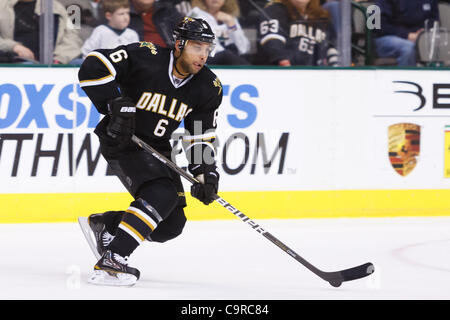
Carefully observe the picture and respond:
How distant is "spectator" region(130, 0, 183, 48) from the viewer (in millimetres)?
5379

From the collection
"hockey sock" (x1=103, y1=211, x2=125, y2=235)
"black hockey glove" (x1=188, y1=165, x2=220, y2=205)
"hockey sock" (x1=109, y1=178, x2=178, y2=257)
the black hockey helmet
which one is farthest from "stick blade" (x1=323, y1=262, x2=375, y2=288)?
the black hockey helmet

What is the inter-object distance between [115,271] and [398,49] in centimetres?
288

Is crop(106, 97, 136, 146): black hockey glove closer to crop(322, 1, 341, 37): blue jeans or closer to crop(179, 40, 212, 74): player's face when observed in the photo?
crop(179, 40, 212, 74): player's face

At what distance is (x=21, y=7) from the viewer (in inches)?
206

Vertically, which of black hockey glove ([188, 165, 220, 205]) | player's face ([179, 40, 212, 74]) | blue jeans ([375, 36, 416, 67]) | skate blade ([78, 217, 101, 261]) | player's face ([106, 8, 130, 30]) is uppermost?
player's face ([106, 8, 130, 30])

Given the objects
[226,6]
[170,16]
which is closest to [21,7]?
[170,16]

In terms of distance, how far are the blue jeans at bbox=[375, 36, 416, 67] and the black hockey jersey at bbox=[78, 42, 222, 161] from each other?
7.00 ft

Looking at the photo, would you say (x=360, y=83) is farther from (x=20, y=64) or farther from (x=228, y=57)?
(x=20, y=64)

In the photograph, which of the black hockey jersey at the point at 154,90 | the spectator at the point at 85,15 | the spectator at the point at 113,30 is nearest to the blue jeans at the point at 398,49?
the spectator at the point at 113,30

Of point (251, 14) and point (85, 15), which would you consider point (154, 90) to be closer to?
point (85, 15)

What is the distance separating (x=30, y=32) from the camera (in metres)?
5.27
